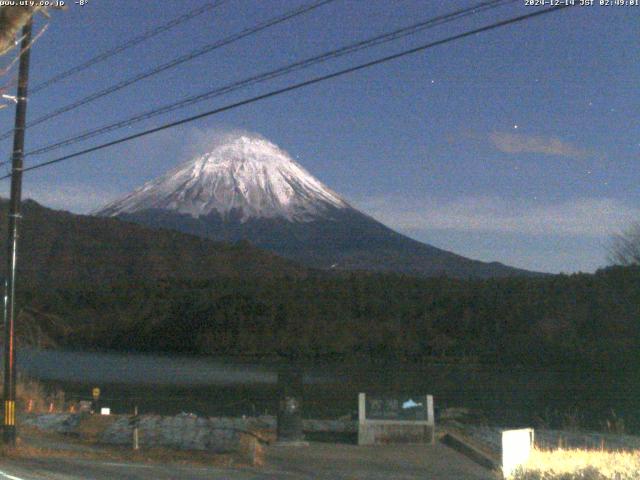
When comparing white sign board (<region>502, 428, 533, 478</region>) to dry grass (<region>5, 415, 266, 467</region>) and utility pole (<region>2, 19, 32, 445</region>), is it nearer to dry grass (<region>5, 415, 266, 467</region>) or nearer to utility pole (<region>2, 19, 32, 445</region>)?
dry grass (<region>5, 415, 266, 467</region>)

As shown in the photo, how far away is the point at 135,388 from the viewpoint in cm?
3981

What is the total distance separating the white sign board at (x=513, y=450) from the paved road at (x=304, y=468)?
1.68 feet

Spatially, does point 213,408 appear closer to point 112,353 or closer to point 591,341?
point 112,353

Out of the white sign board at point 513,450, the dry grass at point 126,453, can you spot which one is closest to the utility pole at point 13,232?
the dry grass at point 126,453

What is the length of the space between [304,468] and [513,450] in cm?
344

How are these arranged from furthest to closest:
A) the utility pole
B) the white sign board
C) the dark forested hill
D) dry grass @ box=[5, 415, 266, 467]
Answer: the dark forested hill < the utility pole < dry grass @ box=[5, 415, 266, 467] < the white sign board

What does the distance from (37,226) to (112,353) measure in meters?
34.4

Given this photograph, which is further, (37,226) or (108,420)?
(37,226)

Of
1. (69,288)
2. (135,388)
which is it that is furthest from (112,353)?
(135,388)

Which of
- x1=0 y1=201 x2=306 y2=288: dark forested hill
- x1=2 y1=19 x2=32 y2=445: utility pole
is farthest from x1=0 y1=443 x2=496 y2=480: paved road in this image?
x1=0 y1=201 x2=306 y2=288: dark forested hill

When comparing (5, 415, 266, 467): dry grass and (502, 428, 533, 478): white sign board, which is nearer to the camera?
(502, 428, 533, 478): white sign board

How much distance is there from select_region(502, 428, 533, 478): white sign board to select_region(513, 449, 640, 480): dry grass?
0.14 meters

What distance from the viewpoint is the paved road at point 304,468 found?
13305mm

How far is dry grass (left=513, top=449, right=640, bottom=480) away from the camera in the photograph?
12336mm
